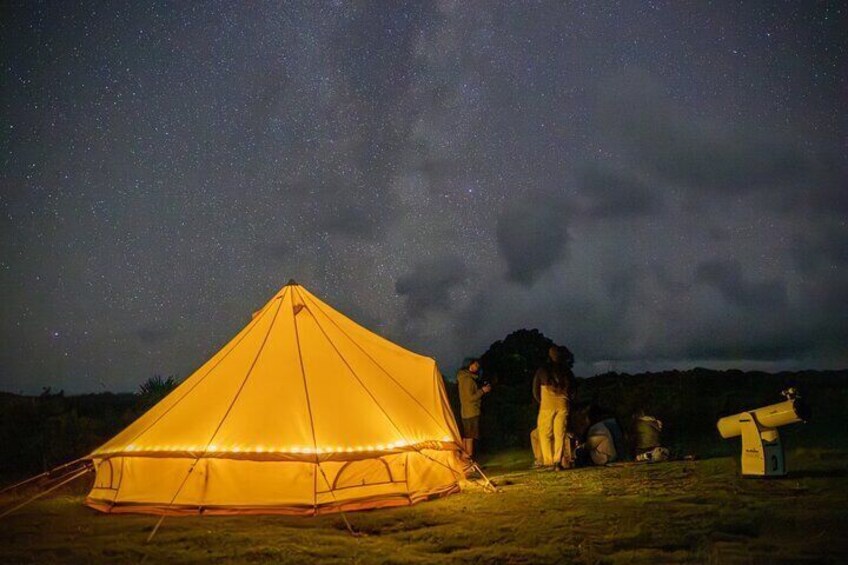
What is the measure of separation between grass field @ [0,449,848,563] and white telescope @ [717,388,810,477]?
21 cm

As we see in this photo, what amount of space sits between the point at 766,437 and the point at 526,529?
3.73m

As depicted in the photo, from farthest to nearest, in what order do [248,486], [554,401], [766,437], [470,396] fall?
[470,396] → [554,401] → [766,437] → [248,486]

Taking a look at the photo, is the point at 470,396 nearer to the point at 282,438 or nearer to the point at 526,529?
the point at 282,438

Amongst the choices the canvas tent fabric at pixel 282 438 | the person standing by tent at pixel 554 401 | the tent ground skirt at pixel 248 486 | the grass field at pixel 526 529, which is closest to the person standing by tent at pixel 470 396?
the person standing by tent at pixel 554 401

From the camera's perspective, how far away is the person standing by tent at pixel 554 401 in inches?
418

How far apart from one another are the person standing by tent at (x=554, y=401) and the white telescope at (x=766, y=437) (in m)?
2.53

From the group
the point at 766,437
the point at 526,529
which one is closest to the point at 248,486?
the point at 526,529

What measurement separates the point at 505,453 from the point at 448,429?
14.7 feet

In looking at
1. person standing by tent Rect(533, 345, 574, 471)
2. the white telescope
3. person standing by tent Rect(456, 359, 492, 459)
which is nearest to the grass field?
the white telescope

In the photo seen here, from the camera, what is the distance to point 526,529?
6551 mm

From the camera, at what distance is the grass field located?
18.6 ft

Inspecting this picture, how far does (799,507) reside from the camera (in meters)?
6.95

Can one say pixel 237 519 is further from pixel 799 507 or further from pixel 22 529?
pixel 799 507

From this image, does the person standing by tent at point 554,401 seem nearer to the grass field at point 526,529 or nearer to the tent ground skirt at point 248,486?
the grass field at point 526,529
